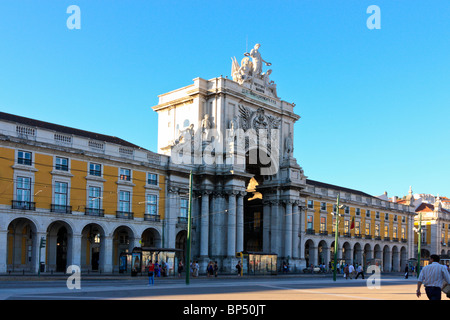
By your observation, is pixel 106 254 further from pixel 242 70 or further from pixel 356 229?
pixel 356 229

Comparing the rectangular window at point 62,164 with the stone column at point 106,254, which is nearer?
the rectangular window at point 62,164

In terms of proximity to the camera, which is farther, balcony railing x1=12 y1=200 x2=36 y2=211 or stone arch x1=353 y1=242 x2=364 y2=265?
stone arch x1=353 y1=242 x2=364 y2=265

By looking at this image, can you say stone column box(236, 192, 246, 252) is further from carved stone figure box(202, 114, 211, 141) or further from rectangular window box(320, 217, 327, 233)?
rectangular window box(320, 217, 327, 233)

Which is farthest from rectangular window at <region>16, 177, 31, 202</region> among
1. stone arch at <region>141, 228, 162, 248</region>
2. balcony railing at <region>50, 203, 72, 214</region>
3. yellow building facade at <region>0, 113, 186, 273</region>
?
stone arch at <region>141, 228, 162, 248</region>

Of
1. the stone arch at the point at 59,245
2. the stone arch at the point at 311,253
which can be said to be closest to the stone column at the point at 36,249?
the stone arch at the point at 59,245

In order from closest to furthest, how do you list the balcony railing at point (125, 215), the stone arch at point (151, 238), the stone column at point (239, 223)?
1. the balcony railing at point (125, 215)
2. the stone arch at point (151, 238)
3. the stone column at point (239, 223)

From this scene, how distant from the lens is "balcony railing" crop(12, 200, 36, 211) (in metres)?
43.5

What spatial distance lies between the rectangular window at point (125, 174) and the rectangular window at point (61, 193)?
238 inches

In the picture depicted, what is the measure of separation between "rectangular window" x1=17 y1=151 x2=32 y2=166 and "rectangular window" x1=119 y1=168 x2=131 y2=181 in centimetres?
954

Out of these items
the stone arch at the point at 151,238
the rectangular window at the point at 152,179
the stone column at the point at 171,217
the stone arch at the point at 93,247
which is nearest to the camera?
the stone arch at the point at 93,247

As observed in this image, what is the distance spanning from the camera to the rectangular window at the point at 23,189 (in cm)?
4400

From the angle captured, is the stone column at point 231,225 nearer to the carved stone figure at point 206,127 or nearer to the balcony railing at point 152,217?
the carved stone figure at point 206,127

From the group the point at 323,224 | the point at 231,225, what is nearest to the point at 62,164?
Answer: the point at 231,225

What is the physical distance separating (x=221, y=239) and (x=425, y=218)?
64473mm
